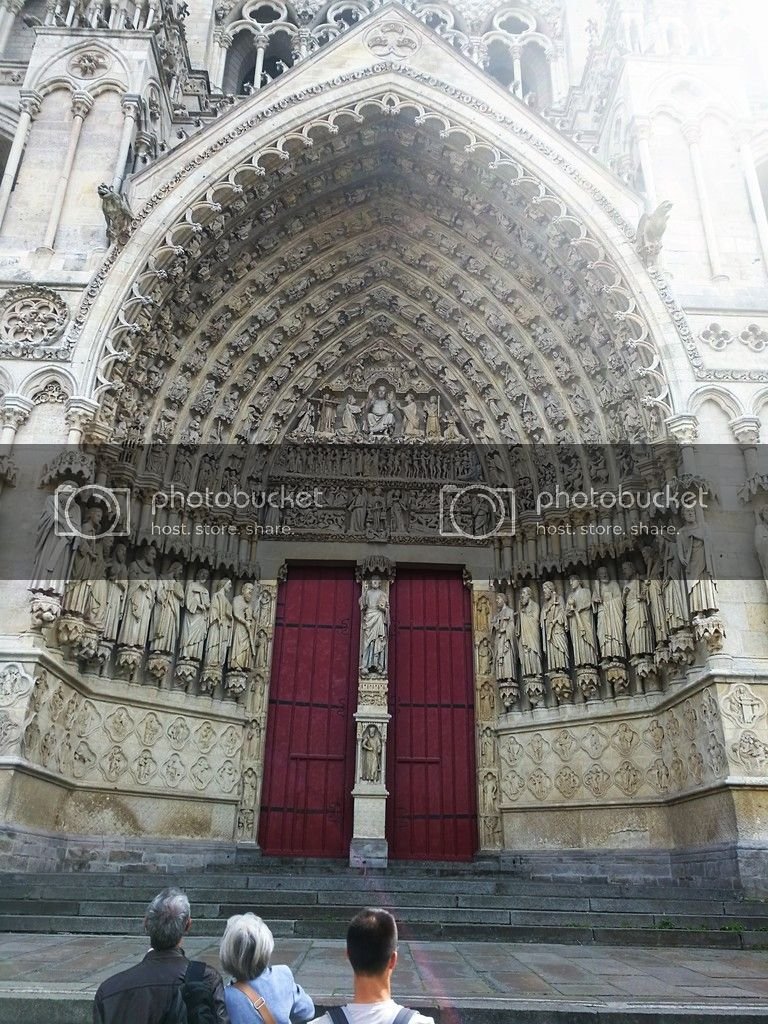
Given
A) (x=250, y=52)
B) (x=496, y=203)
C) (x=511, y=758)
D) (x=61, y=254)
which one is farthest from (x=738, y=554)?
(x=250, y=52)

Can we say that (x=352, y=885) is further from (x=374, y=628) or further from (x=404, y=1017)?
(x=404, y=1017)

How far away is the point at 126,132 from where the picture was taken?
940 cm

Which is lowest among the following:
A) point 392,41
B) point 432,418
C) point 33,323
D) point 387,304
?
point 33,323

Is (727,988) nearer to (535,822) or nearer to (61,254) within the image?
(535,822)

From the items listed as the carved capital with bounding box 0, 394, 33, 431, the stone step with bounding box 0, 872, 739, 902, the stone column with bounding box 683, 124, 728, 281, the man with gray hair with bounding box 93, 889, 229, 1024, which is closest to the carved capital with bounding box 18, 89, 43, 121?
the carved capital with bounding box 0, 394, 33, 431

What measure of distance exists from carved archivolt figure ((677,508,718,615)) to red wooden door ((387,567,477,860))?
128 inches

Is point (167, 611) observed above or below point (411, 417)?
below

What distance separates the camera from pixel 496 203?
9.99 m

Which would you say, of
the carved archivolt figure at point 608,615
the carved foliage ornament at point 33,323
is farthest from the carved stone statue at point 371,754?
the carved foliage ornament at point 33,323

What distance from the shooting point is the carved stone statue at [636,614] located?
26.5ft

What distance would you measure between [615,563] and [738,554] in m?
1.48

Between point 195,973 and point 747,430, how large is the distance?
24.4ft

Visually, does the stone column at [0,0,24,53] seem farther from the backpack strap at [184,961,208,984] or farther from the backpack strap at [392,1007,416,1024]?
the backpack strap at [392,1007,416,1024]

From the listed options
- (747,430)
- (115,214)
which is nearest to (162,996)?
(747,430)
